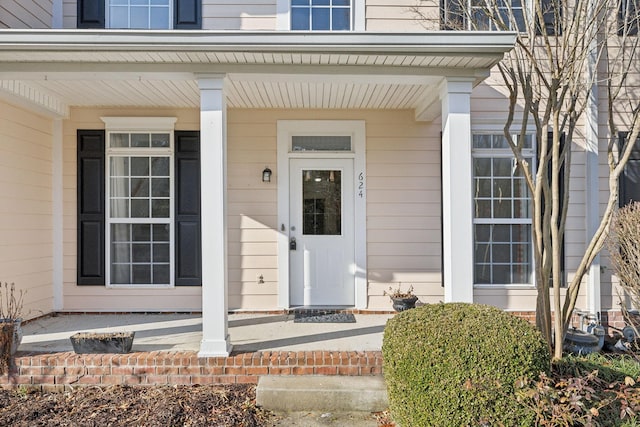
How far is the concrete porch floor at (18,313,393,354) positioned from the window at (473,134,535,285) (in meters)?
1.46

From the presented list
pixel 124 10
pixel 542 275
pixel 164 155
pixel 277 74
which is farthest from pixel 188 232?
pixel 542 275

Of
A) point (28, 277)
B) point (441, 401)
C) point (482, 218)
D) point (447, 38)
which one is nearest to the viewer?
point (441, 401)

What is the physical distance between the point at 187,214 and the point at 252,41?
255 cm

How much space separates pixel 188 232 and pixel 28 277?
1802 millimetres

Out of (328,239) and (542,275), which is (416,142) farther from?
(542,275)

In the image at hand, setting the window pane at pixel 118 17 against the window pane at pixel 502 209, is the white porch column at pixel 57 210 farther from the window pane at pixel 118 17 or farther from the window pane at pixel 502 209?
the window pane at pixel 502 209

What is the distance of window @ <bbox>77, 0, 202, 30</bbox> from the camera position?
5.16 metres

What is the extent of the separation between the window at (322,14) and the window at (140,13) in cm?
164

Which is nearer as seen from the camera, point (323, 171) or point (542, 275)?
point (542, 275)

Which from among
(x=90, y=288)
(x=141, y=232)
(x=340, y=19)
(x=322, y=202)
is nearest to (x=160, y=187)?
(x=141, y=232)

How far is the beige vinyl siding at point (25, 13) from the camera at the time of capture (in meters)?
4.40

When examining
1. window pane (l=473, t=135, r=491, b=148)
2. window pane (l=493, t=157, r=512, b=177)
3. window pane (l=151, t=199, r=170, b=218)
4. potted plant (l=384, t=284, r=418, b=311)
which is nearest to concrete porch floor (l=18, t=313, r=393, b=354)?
potted plant (l=384, t=284, r=418, b=311)

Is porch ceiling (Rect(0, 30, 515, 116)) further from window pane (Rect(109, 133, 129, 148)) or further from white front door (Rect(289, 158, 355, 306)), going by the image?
white front door (Rect(289, 158, 355, 306))

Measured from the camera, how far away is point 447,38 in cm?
342
